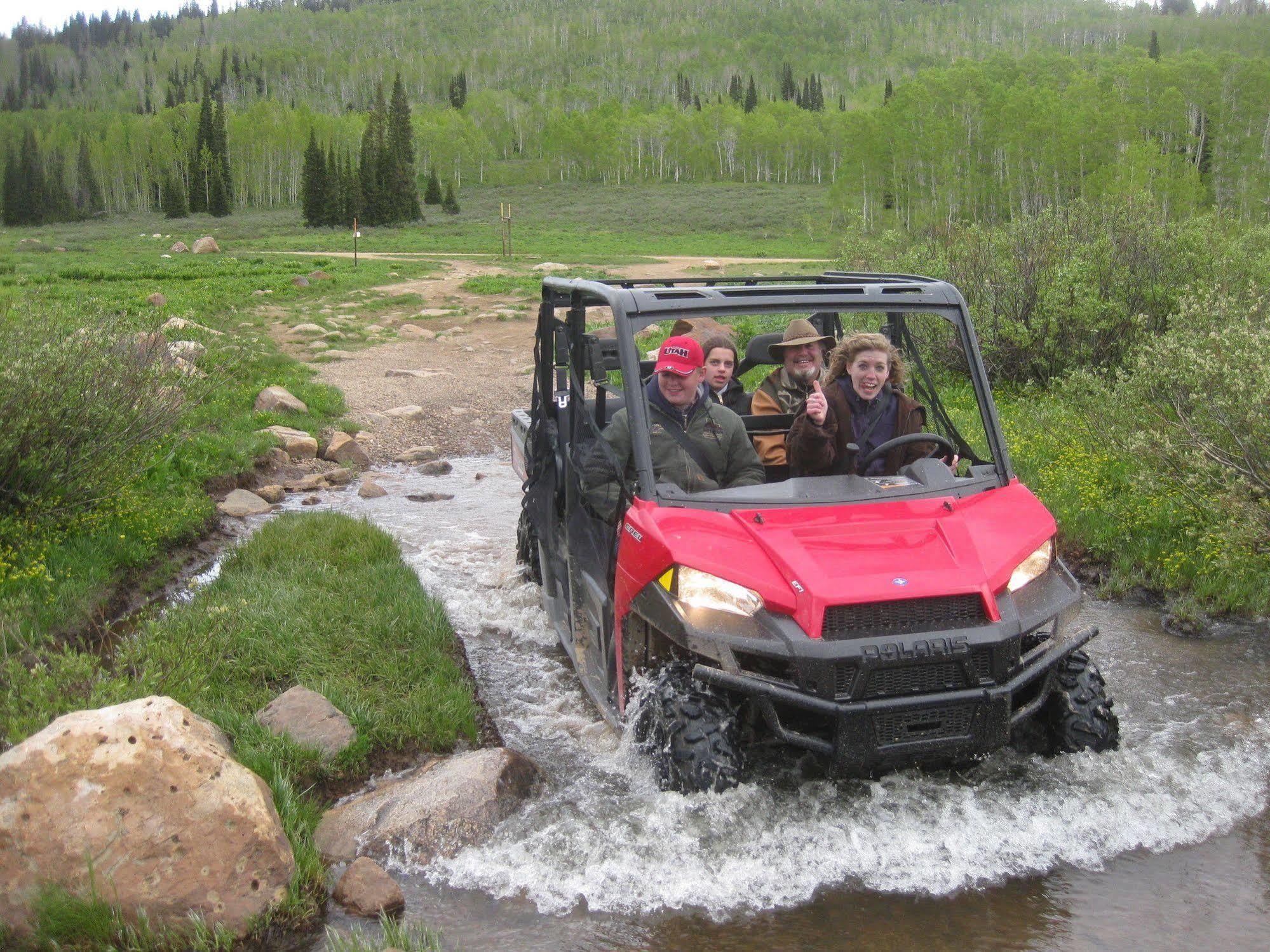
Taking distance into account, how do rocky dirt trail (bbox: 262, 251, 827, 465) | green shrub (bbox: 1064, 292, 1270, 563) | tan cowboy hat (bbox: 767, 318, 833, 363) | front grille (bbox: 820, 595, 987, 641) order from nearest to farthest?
1. front grille (bbox: 820, 595, 987, 641)
2. tan cowboy hat (bbox: 767, 318, 833, 363)
3. green shrub (bbox: 1064, 292, 1270, 563)
4. rocky dirt trail (bbox: 262, 251, 827, 465)

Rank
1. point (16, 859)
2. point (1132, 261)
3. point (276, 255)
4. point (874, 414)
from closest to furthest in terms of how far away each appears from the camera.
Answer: point (16, 859) < point (874, 414) < point (1132, 261) < point (276, 255)

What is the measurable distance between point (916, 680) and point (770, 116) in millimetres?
118387

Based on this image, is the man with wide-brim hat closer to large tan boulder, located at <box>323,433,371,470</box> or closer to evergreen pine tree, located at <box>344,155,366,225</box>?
large tan boulder, located at <box>323,433,371,470</box>

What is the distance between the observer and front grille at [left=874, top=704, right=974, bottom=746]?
13.6ft

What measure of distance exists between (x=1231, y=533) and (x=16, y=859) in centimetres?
652

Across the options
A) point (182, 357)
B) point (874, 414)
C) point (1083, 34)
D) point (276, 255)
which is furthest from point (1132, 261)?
point (1083, 34)

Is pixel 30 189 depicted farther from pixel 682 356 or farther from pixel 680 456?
pixel 680 456

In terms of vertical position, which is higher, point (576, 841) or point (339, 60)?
point (339, 60)

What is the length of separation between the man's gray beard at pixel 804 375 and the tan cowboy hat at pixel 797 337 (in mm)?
153

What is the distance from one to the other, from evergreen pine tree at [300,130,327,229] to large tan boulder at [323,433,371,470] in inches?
2595

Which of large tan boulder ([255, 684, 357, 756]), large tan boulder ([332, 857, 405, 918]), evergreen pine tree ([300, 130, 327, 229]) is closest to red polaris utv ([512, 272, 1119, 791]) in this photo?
large tan boulder ([332, 857, 405, 918])

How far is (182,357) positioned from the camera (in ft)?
44.9

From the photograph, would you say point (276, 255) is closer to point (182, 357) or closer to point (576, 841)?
point (182, 357)

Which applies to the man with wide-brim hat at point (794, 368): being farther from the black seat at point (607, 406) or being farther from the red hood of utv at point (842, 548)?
the red hood of utv at point (842, 548)
